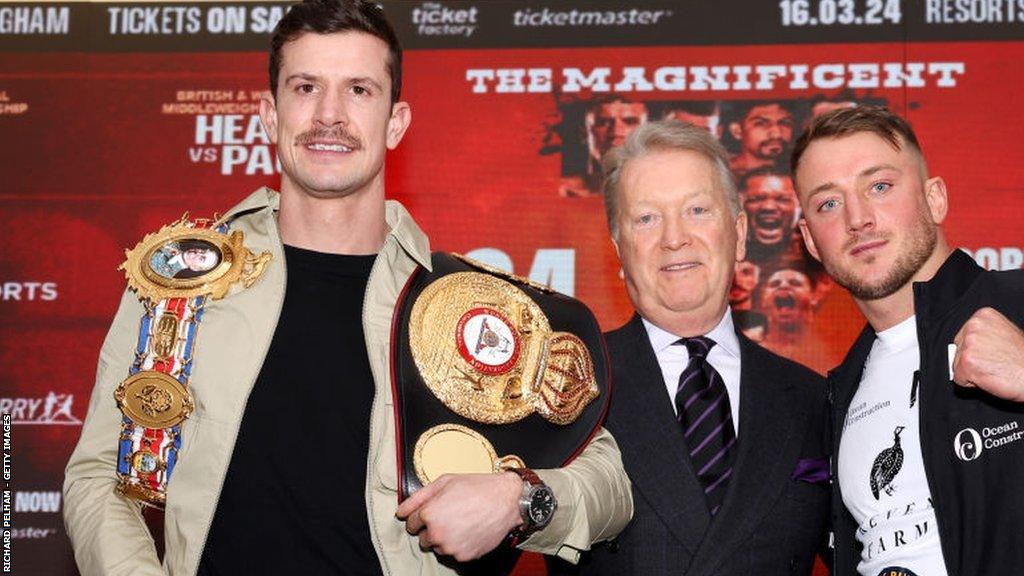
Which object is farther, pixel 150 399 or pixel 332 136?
pixel 332 136

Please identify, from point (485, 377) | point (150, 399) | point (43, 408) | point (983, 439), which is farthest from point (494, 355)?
point (43, 408)

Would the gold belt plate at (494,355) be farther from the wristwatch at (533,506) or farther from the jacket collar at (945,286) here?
the jacket collar at (945,286)

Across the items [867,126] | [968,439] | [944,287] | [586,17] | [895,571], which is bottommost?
[895,571]

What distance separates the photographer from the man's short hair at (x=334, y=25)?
7.93 ft

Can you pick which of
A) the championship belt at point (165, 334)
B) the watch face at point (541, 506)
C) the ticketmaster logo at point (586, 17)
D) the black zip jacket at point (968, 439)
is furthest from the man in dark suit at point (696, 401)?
the ticketmaster logo at point (586, 17)

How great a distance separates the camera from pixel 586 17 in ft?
14.2

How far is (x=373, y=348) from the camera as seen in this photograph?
2.24 meters

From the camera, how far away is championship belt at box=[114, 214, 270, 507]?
6.81 ft

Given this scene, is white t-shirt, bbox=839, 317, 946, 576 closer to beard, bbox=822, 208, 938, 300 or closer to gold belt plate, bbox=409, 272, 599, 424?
beard, bbox=822, 208, 938, 300

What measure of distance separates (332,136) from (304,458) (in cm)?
67

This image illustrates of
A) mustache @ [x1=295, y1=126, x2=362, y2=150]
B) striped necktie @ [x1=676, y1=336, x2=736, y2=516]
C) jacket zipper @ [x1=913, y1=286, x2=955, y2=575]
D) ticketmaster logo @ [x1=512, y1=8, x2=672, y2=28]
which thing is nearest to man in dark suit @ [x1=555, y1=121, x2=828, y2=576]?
striped necktie @ [x1=676, y1=336, x2=736, y2=516]

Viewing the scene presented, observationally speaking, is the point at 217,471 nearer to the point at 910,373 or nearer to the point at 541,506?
the point at 541,506

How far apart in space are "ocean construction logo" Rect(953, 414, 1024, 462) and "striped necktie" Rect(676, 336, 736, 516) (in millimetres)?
523

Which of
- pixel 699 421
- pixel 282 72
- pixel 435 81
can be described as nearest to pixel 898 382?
pixel 699 421
